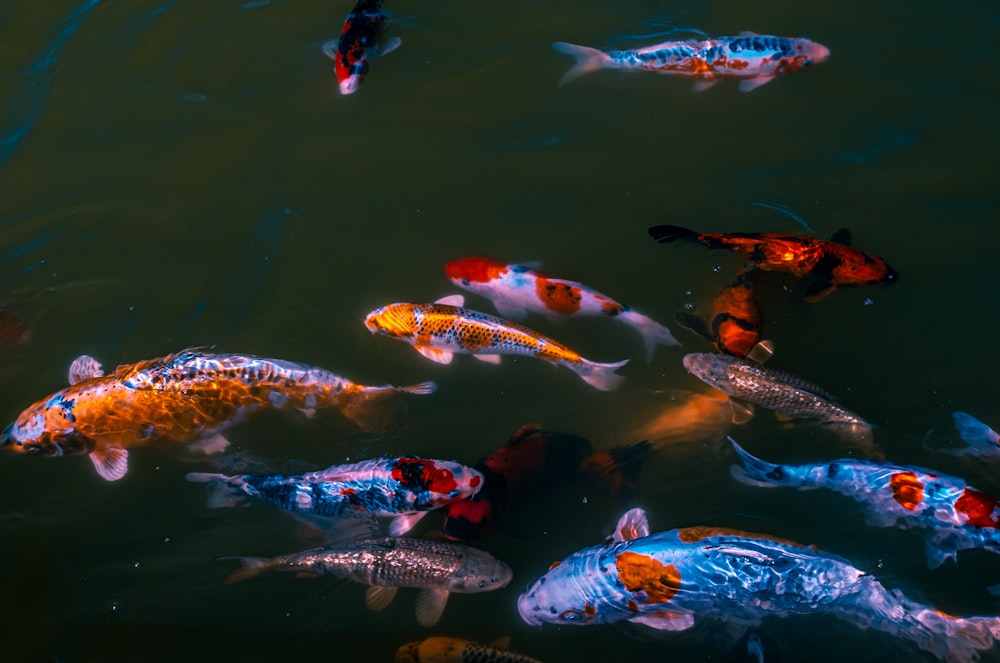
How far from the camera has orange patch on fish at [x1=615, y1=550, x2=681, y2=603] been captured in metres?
4.53

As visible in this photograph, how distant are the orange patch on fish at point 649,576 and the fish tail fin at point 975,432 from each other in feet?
8.00

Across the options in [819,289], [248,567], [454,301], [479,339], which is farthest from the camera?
[454,301]

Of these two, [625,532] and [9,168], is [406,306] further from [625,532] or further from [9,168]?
[9,168]

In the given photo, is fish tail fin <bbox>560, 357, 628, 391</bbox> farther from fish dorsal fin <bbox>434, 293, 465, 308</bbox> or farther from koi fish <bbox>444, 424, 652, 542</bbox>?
fish dorsal fin <bbox>434, 293, 465, 308</bbox>

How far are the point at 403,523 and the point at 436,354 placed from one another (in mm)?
1327

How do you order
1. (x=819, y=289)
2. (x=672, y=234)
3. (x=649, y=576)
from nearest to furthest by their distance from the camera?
(x=649, y=576) < (x=819, y=289) < (x=672, y=234)

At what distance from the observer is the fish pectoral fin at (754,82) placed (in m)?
6.93

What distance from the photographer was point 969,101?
6.82m

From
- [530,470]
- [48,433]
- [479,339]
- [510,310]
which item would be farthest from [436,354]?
[48,433]

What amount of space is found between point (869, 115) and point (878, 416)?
118 inches

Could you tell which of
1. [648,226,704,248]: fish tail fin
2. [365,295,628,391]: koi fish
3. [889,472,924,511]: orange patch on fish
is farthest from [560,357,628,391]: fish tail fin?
[889,472,924,511]: orange patch on fish

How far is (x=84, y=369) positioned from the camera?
5836 millimetres

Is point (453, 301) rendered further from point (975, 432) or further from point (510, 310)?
point (975, 432)

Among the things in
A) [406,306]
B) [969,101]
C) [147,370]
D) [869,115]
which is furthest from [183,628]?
[969,101]
